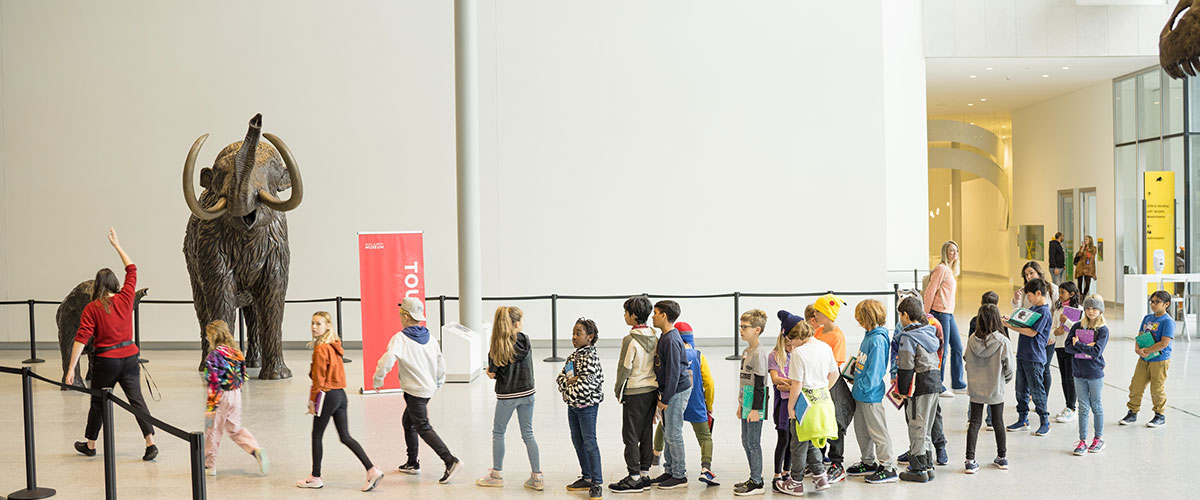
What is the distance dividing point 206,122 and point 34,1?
3.25m

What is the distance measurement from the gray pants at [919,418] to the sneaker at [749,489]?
1.11 m

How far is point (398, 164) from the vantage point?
45.9 feet

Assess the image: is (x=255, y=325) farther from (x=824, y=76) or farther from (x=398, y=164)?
(x=824, y=76)

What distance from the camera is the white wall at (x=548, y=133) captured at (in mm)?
13805

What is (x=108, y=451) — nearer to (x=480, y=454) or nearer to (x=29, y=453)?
(x=29, y=453)

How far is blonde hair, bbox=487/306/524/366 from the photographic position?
6.29 m

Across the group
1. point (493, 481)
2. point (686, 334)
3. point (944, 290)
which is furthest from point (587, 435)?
point (944, 290)

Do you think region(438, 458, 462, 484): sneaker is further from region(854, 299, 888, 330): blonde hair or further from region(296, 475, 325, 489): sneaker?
region(854, 299, 888, 330): blonde hair

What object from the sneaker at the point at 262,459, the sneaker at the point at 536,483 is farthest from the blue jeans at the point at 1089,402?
the sneaker at the point at 262,459

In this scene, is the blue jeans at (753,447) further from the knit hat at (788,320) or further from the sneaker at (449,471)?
the sneaker at (449,471)

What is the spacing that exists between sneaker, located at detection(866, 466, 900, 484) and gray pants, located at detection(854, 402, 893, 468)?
0.05 m

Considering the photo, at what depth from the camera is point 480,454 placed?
295 inches

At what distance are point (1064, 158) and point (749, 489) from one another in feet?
60.3

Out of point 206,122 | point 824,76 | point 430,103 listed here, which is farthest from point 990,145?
point 206,122
